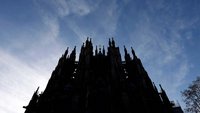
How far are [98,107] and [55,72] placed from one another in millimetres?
8187

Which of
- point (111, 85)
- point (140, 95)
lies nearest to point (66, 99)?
point (111, 85)

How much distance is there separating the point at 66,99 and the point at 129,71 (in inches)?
431

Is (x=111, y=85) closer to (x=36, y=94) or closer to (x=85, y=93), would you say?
(x=85, y=93)

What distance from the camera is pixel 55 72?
25.2 m

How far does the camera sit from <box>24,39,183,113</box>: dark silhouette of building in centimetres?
2008

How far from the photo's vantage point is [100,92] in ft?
78.6

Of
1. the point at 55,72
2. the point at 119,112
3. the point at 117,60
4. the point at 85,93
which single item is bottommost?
the point at 119,112

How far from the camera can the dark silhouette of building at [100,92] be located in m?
20.1

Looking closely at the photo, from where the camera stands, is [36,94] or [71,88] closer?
[36,94]

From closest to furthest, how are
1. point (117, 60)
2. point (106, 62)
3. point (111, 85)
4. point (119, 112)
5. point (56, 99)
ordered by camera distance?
point (119, 112)
point (56, 99)
point (111, 85)
point (117, 60)
point (106, 62)

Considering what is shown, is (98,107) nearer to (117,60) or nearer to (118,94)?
(118,94)

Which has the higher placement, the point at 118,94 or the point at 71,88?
the point at 71,88

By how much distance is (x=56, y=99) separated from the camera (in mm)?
21078

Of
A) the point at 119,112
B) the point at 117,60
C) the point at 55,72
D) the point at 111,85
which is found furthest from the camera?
the point at 117,60
